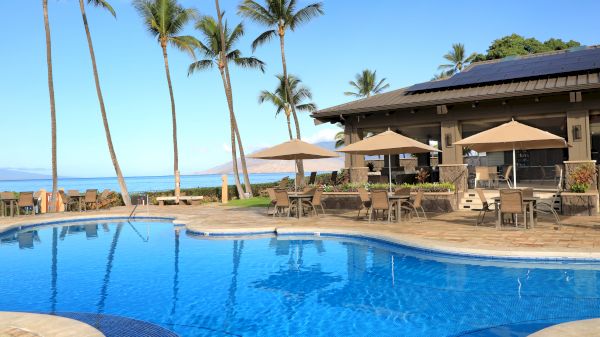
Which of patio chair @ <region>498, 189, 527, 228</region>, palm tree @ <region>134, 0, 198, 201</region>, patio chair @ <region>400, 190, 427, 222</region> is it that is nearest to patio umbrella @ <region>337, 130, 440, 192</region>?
patio chair @ <region>400, 190, 427, 222</region>

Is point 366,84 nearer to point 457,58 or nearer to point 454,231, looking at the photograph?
point 457,58

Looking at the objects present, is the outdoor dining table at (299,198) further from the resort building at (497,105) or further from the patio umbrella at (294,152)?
the resort building at (497,105)

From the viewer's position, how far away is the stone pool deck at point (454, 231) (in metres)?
8.16

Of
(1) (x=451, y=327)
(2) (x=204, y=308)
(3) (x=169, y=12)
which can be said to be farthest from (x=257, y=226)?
(3) (x=169, y=12)

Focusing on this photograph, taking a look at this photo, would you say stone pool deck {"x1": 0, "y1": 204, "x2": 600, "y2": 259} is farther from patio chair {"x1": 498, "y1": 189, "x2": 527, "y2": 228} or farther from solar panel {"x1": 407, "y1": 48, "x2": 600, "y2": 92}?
solar panel {"x1": 407, "y1": 48, "x2": 600, "y2": 92}

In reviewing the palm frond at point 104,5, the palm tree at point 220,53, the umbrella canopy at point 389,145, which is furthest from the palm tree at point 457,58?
the umbrella canopy at point 389,145

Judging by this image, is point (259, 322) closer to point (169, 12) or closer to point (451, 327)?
point (451, 327)

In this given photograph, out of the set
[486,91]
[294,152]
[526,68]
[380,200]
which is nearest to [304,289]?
[380,200]

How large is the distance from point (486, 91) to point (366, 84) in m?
35.9

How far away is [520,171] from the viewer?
17.7 metres

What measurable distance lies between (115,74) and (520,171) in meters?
28.8

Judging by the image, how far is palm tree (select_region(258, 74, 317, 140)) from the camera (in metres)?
39.5

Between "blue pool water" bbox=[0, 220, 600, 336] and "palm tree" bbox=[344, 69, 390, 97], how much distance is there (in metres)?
42.2

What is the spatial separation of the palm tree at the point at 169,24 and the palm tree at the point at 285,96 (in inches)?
539
